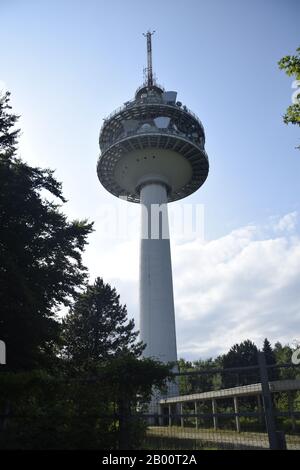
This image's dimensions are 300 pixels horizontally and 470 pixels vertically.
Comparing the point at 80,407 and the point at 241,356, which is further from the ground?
the point at 241,356

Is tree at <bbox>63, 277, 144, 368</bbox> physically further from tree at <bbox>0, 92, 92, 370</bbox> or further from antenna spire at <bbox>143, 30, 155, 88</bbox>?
antenna spire at <bbox>143, 30, 155, 88</bbox>

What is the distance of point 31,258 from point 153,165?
25.6 meters

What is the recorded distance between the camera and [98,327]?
4047cm

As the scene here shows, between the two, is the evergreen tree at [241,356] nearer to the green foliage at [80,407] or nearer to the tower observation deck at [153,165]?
the tower observation deck at [153,165]

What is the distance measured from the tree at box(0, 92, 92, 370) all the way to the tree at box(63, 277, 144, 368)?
14.5 metres

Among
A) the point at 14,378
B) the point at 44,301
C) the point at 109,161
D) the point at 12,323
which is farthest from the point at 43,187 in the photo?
the point at 109,161

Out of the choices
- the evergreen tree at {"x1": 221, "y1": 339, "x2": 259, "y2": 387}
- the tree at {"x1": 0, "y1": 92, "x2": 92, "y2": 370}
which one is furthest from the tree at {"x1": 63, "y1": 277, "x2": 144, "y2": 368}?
the evergreen tree at {"x1": 221, "y1": 339, "x2": 259, "y2": 387}

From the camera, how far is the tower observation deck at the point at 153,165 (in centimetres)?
3744

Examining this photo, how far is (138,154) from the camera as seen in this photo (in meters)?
42.8

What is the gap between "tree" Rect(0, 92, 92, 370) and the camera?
18.7m

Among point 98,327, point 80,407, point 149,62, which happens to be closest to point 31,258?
point 80,407

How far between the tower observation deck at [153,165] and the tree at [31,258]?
46.6 feet

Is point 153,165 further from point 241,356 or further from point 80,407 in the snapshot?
point 241,356
